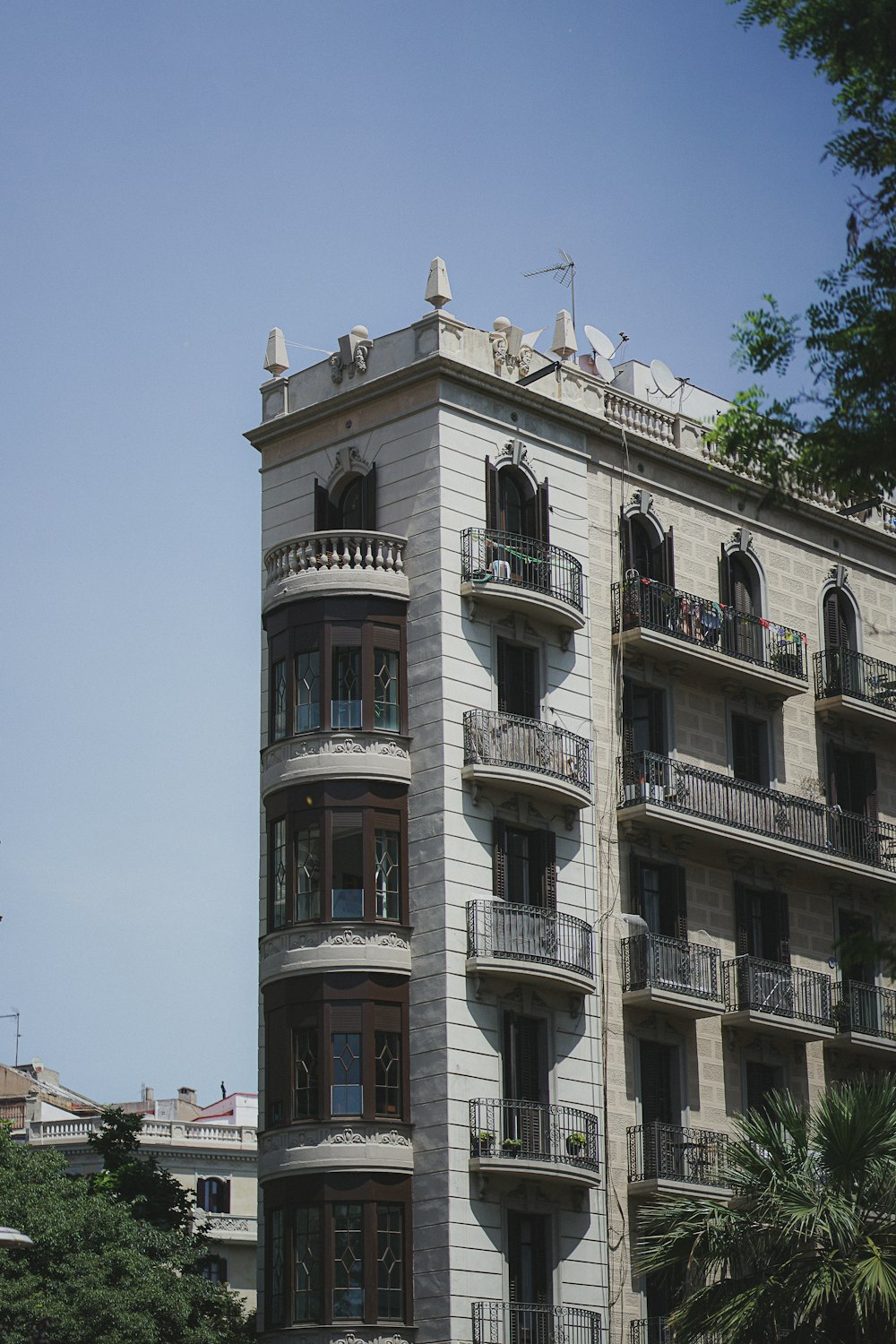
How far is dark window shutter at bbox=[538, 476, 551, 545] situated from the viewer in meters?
43.2

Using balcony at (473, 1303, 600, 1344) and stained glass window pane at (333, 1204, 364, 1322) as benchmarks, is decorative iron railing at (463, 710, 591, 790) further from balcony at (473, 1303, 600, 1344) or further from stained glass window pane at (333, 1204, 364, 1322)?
balcony at (473, 1303, 600, 1344)

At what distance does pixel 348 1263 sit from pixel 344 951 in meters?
5.10

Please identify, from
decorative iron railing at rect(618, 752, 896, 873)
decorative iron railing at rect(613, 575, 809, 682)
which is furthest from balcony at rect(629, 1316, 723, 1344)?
decorative iron railing at rect(613, 575, 809, 682)

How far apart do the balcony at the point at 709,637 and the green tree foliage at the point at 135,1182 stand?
44.8 ft

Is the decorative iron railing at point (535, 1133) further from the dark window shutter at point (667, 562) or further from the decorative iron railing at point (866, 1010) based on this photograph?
the dark window shutter at point (667, 562)

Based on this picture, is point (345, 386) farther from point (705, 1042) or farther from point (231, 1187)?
point (231, 1187)

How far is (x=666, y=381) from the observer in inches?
1916

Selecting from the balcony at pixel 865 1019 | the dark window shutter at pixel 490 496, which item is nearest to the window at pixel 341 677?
the dark window shutter at pixel 490 496

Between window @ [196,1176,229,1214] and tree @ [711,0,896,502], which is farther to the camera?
window @ [196,1176,229,1214]

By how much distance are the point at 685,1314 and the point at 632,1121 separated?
396 inches

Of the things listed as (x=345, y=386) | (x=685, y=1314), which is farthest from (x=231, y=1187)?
(x=685, y=1314)

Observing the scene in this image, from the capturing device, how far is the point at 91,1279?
128 ft

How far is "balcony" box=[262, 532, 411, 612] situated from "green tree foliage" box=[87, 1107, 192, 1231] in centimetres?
1151

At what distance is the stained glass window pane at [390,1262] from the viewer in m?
37.6
